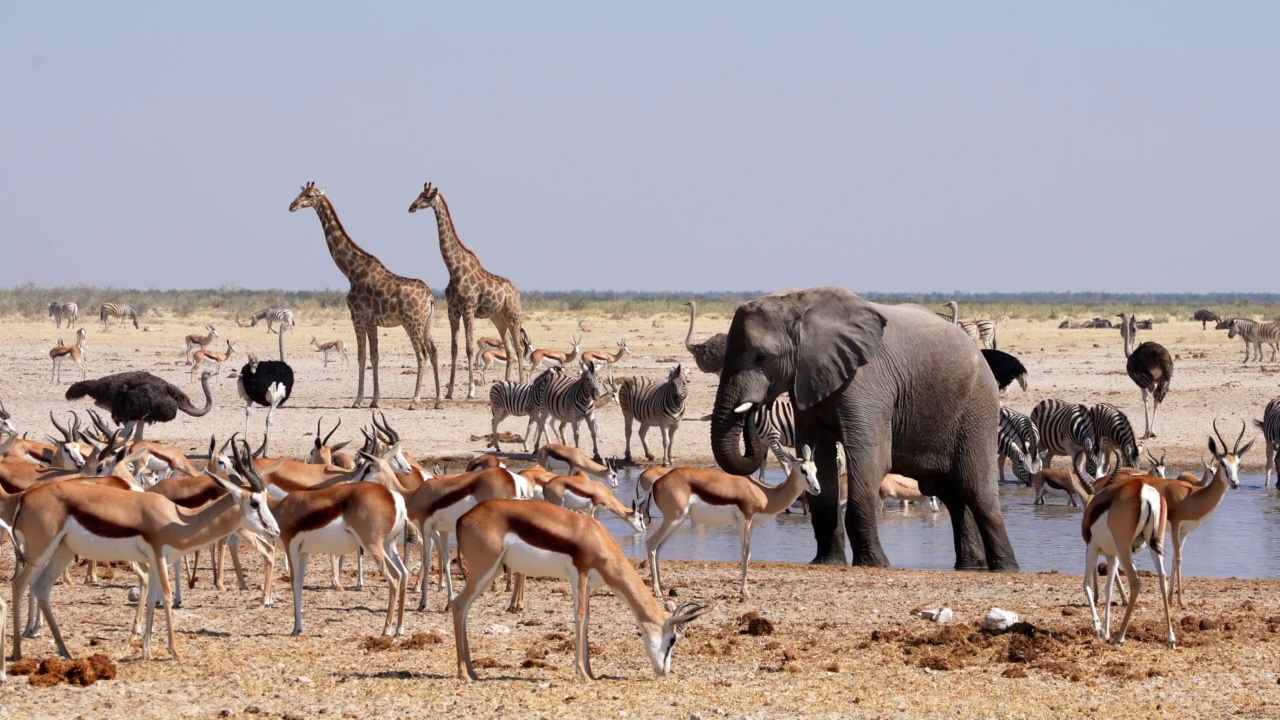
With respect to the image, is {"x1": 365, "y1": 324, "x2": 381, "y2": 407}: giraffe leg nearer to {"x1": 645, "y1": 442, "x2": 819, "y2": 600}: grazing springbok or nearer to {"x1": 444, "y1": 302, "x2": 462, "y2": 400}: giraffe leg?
{"x1": 444, "y1": 302, "x2": 462, "y2": 400}: giraffe leg

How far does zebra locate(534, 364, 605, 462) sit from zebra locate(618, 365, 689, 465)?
46 cm

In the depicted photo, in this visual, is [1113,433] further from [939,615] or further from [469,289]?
[469,289]

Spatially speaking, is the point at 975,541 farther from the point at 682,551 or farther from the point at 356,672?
the point at 356,672

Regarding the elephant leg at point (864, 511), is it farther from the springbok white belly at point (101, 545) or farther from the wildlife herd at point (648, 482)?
the springbok white belly at point (101, 545)

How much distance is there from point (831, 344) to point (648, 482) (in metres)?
2.51

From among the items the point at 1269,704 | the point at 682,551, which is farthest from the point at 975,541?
the point at 1269,704

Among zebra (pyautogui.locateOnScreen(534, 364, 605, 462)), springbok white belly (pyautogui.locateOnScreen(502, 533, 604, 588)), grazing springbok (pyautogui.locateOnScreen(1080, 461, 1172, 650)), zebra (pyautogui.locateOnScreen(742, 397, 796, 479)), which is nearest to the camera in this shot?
springbok white belly (pyautogui.locateOnScreen(502, 533, 604, 588))

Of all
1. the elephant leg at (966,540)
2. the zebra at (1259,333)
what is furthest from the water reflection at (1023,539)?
the zebra at (1259,333)

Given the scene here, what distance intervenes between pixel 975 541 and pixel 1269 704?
6159 millimetres

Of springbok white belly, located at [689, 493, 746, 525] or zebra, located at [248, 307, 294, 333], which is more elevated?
zebra, located at [248, 307, 294, 333]

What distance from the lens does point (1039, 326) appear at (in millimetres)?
57656

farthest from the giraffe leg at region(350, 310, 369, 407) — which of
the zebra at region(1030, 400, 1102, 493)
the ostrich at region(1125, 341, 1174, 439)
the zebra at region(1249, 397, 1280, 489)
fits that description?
the zebra at region(1249, 397, 1280, 489)

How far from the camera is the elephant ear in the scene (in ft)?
42.3

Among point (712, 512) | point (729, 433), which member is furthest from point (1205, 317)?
point (712, 512)
